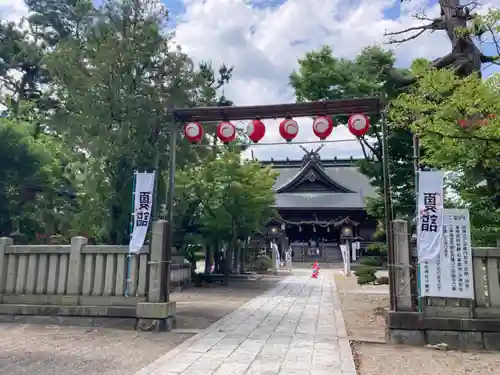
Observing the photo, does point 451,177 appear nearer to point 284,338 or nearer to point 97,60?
point 284,338

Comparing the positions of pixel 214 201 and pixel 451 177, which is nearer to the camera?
pixel 451 177

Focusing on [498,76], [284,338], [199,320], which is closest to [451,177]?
[498,76]

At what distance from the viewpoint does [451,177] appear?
8.46 meters

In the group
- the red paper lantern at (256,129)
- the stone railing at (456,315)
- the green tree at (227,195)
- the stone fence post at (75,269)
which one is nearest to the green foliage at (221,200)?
the green tree at (227,195)

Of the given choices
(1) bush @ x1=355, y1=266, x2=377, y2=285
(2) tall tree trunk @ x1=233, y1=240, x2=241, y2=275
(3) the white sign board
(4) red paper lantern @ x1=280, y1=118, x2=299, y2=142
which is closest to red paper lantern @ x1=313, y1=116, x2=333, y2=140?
(4) red paper lantern @ x1=280, y1=118, x2=299, y2=142

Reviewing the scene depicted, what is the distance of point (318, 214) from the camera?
111 feet

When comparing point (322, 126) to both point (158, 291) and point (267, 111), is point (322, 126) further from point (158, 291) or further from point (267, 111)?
point (158, 291)

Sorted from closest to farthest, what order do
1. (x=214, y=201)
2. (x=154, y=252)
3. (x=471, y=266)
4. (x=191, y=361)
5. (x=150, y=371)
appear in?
(x=150, y=371)
(x=191, y=361)
(x=471, y=266)
(x=154, y=252)
(x=214, y=201)

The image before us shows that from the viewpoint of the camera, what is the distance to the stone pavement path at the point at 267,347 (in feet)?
16.3

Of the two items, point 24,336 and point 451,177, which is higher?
point 451,177

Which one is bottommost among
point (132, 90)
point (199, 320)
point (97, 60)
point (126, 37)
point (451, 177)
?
point (199, 320)

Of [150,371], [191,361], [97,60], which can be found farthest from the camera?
[97,60]

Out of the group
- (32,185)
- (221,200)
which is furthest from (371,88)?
(32,185)

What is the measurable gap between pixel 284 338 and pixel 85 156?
562cm
